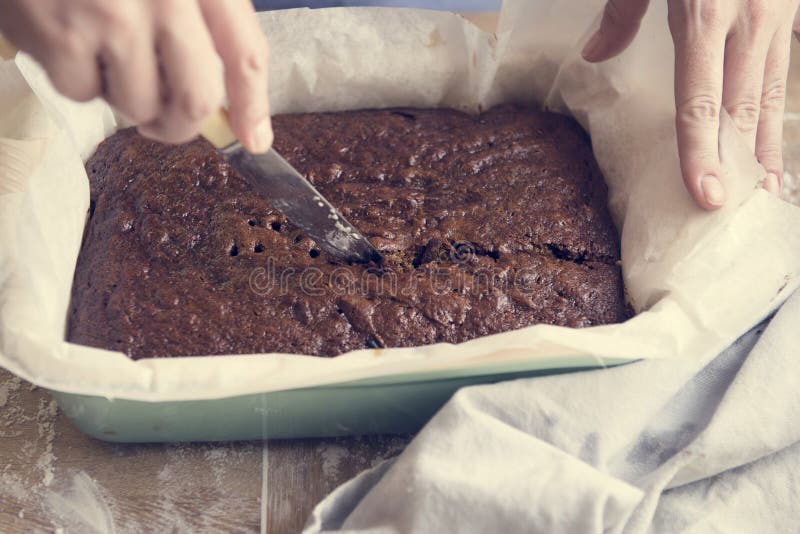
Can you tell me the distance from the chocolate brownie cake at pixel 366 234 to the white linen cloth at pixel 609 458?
20cm

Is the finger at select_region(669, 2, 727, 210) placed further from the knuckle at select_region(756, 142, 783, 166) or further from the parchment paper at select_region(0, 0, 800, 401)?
the knuckle at select_region(756, 142, 783, 166)

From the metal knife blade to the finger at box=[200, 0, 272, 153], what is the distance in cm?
21

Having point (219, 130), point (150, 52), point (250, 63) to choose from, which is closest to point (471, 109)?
point (219, 130)

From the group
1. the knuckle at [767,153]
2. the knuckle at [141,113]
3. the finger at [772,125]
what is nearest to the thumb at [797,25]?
the finger at [772,125]

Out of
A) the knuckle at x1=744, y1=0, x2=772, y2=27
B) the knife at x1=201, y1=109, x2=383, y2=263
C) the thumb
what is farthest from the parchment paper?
the thumb

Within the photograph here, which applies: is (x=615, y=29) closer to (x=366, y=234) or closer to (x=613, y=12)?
(x=613, y=12)

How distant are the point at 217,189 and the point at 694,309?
96 centimetres

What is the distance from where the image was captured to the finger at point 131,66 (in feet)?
3.00

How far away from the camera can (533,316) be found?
4.96 ft

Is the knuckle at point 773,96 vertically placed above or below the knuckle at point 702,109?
below

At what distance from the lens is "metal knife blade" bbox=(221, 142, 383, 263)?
1.35 m

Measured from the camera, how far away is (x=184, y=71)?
95cm

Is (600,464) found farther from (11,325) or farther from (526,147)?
(11,325)

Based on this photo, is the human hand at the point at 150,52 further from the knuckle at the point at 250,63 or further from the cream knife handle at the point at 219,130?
the cream knife handle at the point at 219,130
